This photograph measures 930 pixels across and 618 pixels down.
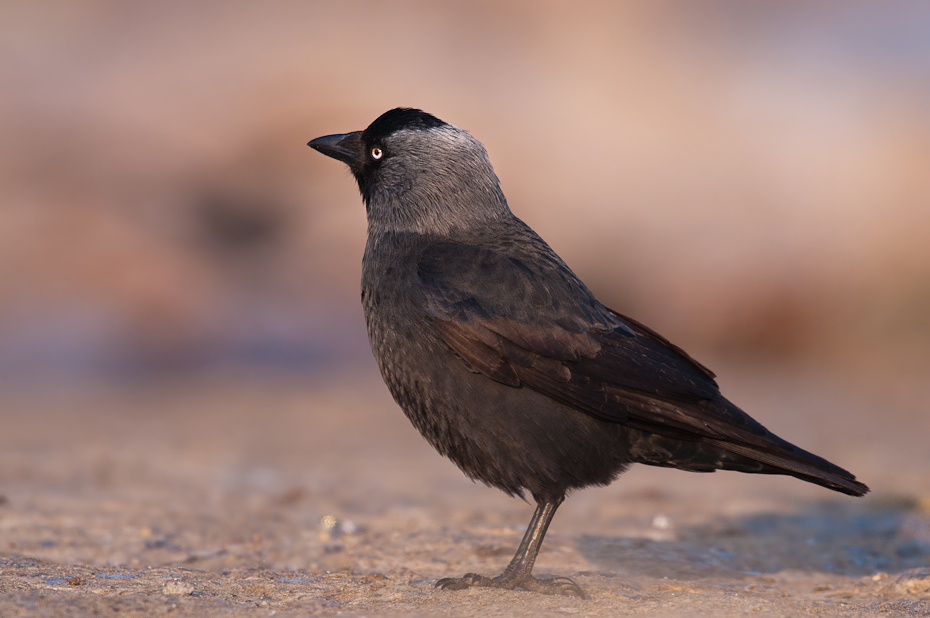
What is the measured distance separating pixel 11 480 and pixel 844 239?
11.3 meters

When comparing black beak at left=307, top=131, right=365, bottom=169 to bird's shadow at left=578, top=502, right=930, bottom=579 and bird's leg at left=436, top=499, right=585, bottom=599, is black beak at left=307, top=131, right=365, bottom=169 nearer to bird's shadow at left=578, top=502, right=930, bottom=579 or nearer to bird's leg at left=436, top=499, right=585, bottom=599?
bird's leg at left=436, top=499, right=585, bottom=599

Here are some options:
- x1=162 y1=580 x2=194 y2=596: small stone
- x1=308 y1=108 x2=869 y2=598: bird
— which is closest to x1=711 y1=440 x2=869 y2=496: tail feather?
x1=308 y1=108 x2=869 y2=598: bird

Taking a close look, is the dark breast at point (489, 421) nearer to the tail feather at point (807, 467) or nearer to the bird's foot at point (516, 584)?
the bird's foot at point (516, 584)

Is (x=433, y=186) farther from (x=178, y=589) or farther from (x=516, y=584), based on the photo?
(x=178, y=589)

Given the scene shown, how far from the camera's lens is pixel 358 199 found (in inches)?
560

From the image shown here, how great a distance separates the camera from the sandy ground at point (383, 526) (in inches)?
170

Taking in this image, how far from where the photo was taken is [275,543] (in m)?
5.73

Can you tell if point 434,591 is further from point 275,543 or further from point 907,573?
point 907,573

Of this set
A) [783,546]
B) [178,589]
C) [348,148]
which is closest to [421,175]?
[348,148]

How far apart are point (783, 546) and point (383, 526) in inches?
102

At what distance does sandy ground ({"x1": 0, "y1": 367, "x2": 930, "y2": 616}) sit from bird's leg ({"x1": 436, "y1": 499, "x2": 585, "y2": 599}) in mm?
151

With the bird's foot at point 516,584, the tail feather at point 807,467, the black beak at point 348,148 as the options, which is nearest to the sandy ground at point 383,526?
the bird's foot at point 516,584

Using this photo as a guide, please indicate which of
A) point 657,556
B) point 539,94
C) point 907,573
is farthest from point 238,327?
point 907,573

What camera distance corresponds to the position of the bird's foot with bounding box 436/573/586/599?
178 inches
